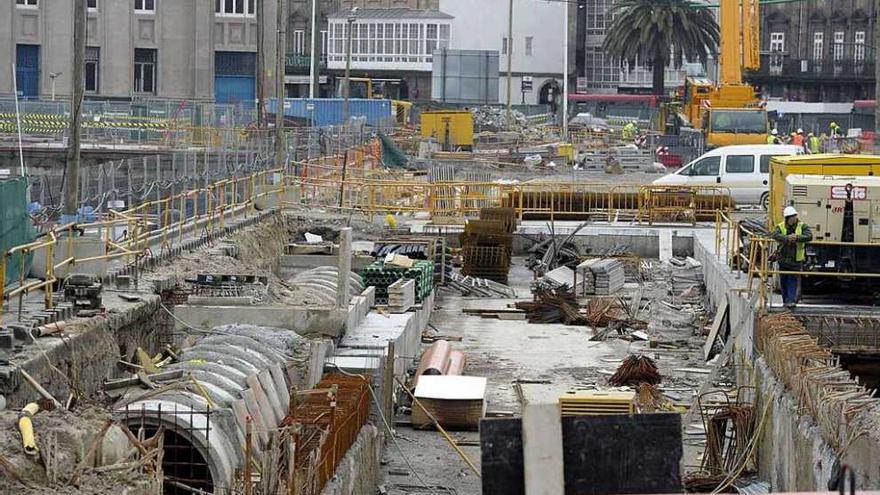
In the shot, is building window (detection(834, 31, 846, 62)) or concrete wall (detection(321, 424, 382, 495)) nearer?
concrete wall (detection(321, 424, 382, 495))

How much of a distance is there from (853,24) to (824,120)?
15.5 m

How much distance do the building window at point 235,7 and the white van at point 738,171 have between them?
38.7 meters

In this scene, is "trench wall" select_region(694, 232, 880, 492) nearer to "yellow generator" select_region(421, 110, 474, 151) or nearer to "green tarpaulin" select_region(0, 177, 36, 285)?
"green tarpaulin" select_region(0, 177, 36, 285)

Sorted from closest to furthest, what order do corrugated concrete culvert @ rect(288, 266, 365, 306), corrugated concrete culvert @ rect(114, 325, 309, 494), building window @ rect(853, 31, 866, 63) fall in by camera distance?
corrugated concrete culvert @ rect(114, 325, 309, 494) → corrugated concrete culvert @ rect(288, 266, 365, 306) → building window @ rect(853, 31, 866, 63)

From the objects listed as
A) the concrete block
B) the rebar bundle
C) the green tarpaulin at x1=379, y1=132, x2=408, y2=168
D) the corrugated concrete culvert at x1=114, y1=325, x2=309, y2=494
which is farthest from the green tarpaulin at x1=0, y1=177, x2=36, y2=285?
the green tarpaulin at x1=379, y1=132, x2=408, y2=168

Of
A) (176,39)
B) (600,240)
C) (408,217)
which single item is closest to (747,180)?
(600,240)

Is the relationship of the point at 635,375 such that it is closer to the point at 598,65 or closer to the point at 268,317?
the point at 268,317

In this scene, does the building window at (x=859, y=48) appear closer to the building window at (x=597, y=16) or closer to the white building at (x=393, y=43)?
the building window at (x=597, y=16)

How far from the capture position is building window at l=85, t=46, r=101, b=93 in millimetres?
75438

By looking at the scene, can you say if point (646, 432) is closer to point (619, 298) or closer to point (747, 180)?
point (619, 298)

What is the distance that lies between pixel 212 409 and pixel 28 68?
6111 cm

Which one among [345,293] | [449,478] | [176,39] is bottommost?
[449,478]

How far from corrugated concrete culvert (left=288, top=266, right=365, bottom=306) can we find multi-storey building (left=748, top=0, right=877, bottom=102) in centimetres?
6977

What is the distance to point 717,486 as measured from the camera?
18.8 meters
